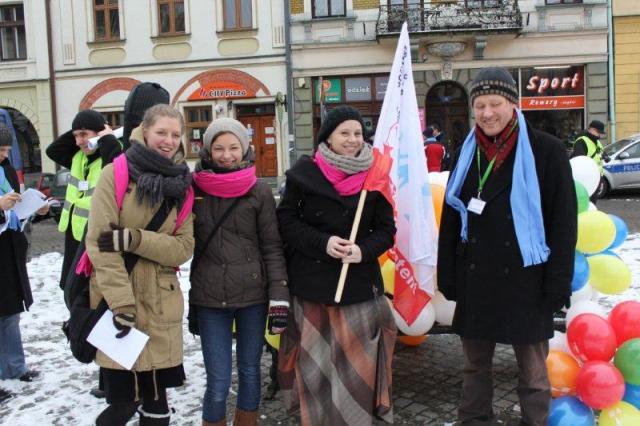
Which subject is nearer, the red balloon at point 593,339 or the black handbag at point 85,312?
the black handbag at point 85,312

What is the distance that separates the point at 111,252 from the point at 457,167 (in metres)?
1.74

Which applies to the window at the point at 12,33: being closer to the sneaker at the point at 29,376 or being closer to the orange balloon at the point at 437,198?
the sneaker at the point at 29,376

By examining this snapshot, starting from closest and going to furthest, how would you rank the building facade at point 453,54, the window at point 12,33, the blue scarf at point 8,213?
the blue scarf at point 8,213
the building facade at point 453,54
the window at point 12,33

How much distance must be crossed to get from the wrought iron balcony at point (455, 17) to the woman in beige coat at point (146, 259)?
17.0 m

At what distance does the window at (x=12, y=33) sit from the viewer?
72.3 ft

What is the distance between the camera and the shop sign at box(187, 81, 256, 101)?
20.5 m

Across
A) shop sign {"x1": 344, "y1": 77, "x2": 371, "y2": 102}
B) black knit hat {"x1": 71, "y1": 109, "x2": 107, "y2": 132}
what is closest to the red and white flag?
black knit hat {"x1": 71, "y1": 109, "x2": 107, "y2": 132}

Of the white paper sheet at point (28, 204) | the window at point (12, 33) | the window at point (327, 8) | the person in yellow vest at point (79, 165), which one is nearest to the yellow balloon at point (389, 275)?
the person in yellow vest at point (79, 165)

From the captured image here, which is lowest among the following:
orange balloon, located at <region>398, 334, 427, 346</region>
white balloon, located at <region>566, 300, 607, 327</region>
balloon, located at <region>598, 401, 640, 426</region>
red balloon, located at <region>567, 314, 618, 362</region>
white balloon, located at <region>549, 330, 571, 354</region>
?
orange balloon, located at <region>398, 334, 427, 346</region>

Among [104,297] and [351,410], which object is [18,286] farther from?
[351,410]

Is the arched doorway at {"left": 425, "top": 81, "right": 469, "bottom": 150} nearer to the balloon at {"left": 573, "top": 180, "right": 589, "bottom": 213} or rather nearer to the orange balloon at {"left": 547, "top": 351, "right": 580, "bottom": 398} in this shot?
the balloon at {"left": 573, "top": 180, "right": 589, "bottom": 213}

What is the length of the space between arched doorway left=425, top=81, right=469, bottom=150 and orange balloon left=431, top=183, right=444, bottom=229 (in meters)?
16.1

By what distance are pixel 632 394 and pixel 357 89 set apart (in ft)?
57.1

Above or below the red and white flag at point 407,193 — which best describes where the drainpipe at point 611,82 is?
above
